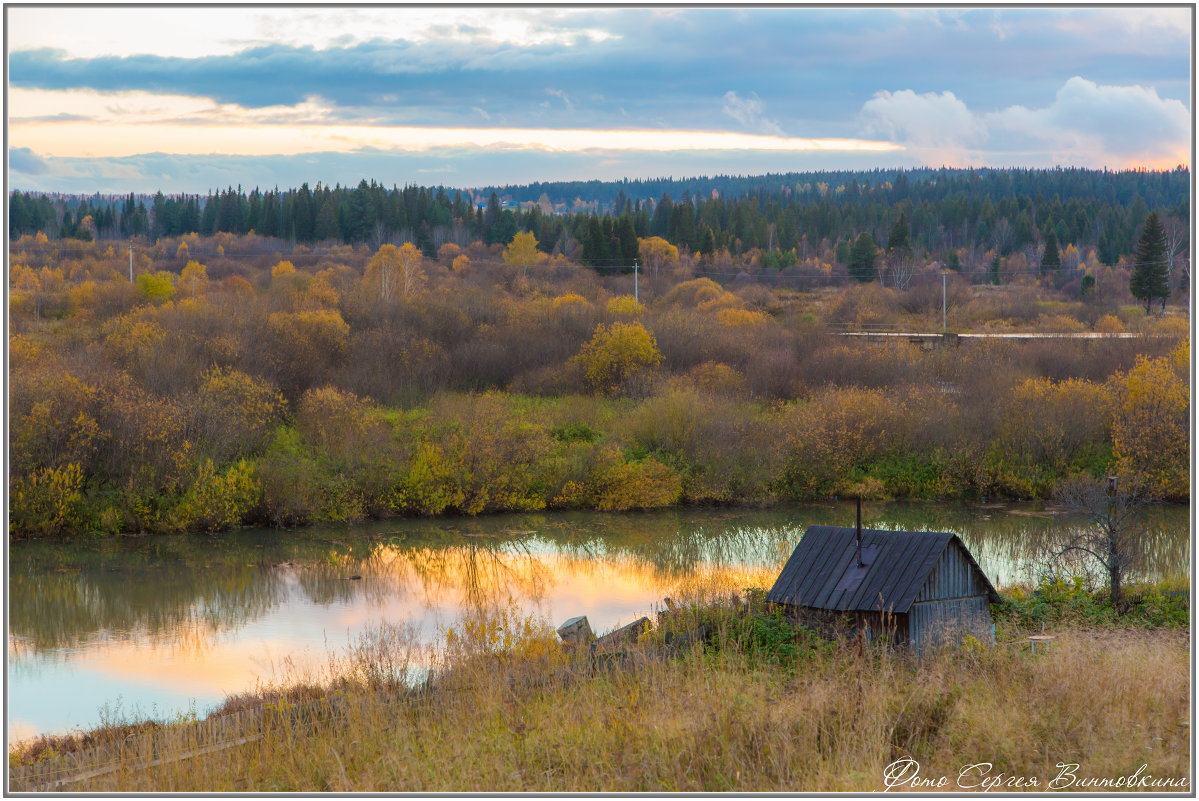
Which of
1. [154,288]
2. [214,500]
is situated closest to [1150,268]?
[154,288]

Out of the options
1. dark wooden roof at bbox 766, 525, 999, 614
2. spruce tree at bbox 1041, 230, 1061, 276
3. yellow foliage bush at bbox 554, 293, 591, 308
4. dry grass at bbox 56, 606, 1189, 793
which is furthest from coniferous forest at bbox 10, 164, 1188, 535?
dry grass at bbox 56, 606, 1189, 793

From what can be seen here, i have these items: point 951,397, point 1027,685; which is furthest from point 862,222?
point 1027,685

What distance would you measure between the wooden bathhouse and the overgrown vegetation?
55.7 feet

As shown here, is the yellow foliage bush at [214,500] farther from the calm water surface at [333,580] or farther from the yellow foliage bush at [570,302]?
the yellow foliage bush at [570,302]

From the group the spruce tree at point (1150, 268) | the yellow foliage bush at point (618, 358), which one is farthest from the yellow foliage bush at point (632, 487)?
the spruce tree at point (1150, 268)

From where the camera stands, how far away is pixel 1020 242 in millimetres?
109125

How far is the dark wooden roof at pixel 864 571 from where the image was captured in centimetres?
1336

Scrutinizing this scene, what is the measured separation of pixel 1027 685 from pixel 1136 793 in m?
2.19

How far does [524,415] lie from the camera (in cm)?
3625

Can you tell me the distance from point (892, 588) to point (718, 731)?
6472 mm

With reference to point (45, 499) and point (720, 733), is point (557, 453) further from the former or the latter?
point (720, 733)

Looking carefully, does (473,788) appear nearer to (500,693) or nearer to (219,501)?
(500,693)

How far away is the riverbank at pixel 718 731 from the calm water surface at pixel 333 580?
6.92m

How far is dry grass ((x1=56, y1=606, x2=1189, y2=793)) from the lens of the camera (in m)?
7.21
